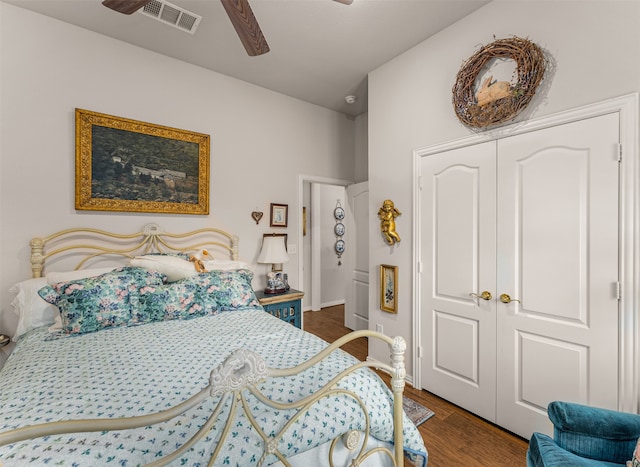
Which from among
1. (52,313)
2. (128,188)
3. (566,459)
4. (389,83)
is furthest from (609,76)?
(52,313)

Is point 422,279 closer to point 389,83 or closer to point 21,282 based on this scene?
point 389,83

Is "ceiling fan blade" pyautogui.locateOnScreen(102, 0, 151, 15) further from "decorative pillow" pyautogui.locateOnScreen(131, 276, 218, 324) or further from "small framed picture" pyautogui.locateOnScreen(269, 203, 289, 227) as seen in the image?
"small framed picture" pyautogui.locateOnScreen(269, 203, 289, 227)

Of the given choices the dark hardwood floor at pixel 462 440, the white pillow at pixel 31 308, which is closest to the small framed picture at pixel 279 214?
the white pillow at pixel 31 308

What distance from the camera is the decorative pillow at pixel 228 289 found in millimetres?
2129

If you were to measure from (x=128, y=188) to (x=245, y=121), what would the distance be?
1.40m

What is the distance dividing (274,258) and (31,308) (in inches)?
72.9

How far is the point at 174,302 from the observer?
1.96 m

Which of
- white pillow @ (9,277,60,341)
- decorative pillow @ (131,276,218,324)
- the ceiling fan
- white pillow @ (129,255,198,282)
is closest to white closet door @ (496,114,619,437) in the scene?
the ceiling fan

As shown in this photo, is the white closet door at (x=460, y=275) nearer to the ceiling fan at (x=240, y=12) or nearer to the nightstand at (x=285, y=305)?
the nightstand at (x=285, y=305)

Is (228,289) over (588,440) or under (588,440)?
over

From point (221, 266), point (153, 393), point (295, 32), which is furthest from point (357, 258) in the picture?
point (153, 393)

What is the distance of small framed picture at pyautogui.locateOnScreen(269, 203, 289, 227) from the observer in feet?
11.2

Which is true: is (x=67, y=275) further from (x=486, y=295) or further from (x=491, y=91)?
(x=491, y=91)

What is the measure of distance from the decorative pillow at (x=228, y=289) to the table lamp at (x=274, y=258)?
744 mm
